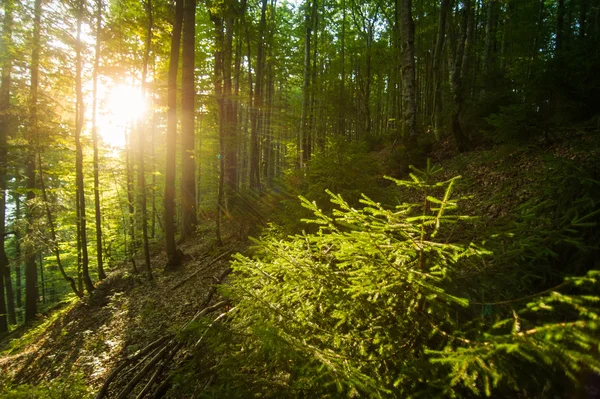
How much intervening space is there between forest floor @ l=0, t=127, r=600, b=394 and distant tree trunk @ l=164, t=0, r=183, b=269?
810 millimetres

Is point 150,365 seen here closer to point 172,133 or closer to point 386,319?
point 386,319

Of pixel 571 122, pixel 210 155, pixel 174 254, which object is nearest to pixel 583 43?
pixel 571 122

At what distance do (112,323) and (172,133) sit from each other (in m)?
5.89

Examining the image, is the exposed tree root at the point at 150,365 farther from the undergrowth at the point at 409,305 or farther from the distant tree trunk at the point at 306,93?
the distant tree trunk at the point at 306,93

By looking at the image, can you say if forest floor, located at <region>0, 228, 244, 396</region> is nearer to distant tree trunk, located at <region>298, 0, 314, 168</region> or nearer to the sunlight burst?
the sunlight burst

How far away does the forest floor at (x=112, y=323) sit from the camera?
17.2 ft

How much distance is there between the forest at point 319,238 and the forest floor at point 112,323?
→ 7 cm

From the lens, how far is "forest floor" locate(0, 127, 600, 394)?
4.94m

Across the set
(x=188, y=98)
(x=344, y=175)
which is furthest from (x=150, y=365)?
(x=188, y=98)

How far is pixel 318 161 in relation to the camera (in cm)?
491

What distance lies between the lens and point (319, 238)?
1.86 meters

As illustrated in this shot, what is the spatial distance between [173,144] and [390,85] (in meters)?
20.5

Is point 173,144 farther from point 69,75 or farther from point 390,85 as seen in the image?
point 390,85

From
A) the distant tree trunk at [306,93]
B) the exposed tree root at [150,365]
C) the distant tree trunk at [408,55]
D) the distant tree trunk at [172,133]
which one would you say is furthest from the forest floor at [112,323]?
the distant tree trunk at [306,93]
